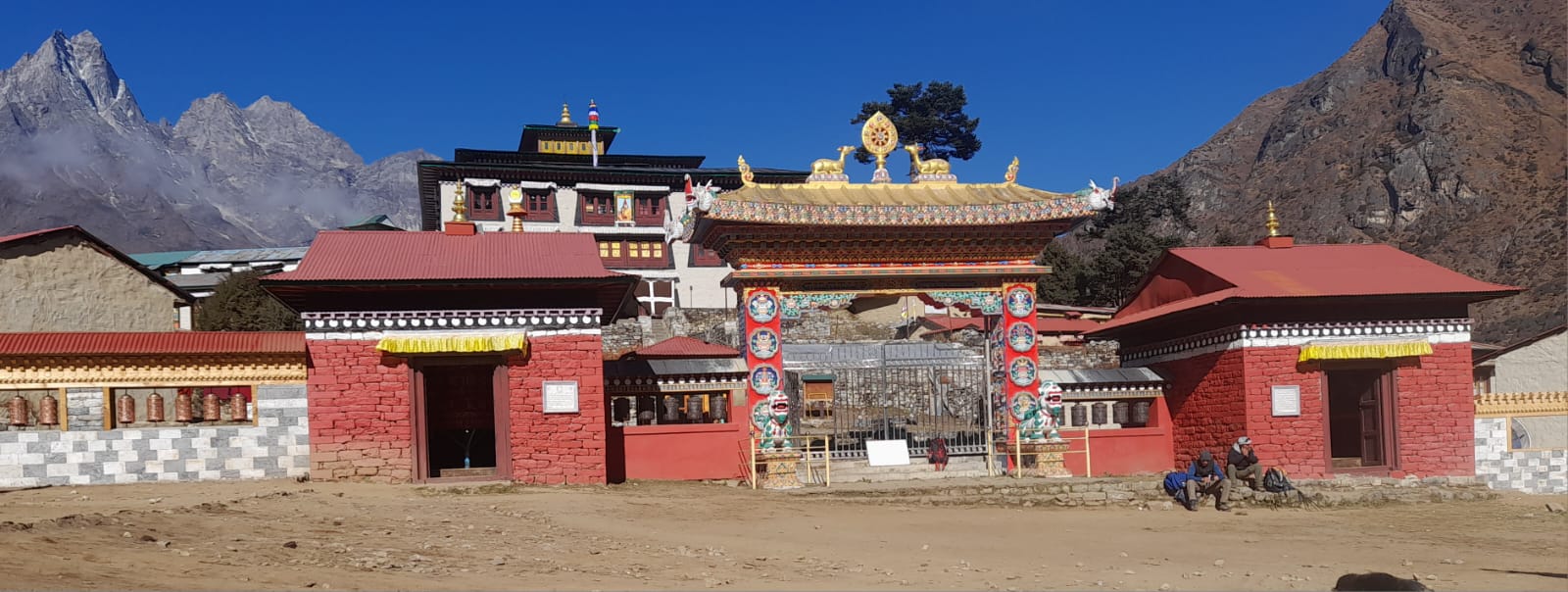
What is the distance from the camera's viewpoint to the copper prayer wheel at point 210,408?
62.3 feet

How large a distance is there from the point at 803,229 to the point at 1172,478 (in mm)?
7099

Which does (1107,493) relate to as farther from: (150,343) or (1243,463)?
(150,343)

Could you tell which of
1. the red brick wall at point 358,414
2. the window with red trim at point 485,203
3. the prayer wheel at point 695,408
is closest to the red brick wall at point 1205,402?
the prayer wheel at point 695,408

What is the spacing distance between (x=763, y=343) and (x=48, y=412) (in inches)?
419

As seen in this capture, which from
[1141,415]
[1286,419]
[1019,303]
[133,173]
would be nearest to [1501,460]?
[1286,419]

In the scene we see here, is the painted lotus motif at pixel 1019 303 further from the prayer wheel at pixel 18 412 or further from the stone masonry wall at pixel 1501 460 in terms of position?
the prayer wheel at pixel 18 412

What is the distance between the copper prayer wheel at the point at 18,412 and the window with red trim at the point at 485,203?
3110 centimetres

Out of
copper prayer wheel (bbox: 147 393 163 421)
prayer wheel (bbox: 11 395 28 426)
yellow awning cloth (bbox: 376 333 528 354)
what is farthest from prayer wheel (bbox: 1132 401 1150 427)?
prayer wheel (bbox: 11 395 28 426)

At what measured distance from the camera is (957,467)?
73.5 ft

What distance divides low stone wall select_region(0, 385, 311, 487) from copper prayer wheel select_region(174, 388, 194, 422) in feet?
0.60

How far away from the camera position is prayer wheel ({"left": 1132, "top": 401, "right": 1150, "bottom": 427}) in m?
24.2

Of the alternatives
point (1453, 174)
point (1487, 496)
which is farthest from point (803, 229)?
point (1453, 174)

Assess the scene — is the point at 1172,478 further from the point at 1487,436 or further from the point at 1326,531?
the point at 1487,436

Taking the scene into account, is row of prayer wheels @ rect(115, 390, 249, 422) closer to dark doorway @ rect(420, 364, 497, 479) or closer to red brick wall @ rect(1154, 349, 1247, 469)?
dark doorway @ rect(420, 364, 497, 479)
